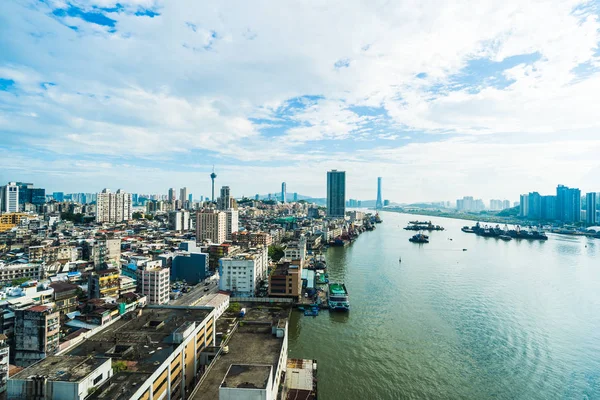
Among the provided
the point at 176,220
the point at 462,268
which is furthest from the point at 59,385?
the point at 176,220

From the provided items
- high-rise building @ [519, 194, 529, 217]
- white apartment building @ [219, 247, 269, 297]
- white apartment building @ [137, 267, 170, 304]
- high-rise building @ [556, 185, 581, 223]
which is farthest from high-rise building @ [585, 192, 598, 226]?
white apartment building @ [137, 267, 170, 304]

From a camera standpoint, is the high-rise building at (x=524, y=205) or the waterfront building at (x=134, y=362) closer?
the waterfront building at (x=134, y=362)

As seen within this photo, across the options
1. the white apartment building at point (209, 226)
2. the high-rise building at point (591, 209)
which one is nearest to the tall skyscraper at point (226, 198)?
the white apartment building at point (209, 226)

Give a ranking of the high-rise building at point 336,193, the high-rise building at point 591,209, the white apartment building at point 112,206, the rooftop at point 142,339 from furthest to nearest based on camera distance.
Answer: the high-rise building at point 336,193 < the high-rise building at point 591,209 < the white apartment building at point 112,206 < the rooftop at point 142,339

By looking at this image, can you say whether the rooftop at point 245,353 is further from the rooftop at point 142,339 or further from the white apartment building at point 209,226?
the white apartment building at point 209,226

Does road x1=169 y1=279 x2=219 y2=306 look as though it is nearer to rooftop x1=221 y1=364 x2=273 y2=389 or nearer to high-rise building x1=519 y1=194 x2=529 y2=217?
rooftop x1=221 y1=364 x2=273 y2=389

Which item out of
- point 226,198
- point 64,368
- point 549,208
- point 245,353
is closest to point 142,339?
point 64,368
